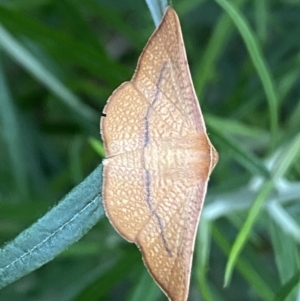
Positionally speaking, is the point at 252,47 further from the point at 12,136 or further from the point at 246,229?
the point at 12,136

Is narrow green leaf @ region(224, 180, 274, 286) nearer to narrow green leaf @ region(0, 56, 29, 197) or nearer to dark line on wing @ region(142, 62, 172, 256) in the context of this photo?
dark line on wing @ region(142, 62, 172, 256)

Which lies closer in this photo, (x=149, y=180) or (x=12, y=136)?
(x=149, y=180)

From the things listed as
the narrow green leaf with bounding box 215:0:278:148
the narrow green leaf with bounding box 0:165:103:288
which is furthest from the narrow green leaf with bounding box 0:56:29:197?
the narrow green leaf with bounding box 0:165:103:288

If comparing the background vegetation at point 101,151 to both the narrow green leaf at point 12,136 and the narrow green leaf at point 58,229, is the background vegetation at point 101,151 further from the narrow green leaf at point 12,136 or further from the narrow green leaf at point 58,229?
the narrow green leaf at point 58,229

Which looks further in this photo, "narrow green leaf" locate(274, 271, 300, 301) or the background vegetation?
the background vegetation

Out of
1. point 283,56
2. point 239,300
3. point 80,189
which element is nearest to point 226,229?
point 239,300

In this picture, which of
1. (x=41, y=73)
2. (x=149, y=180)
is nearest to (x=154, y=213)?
(x=149, y=180)

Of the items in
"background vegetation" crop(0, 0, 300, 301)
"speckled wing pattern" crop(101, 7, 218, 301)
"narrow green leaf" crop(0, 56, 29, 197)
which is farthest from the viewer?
"narrow green leaf" crop(0, 56, 29, 197)
